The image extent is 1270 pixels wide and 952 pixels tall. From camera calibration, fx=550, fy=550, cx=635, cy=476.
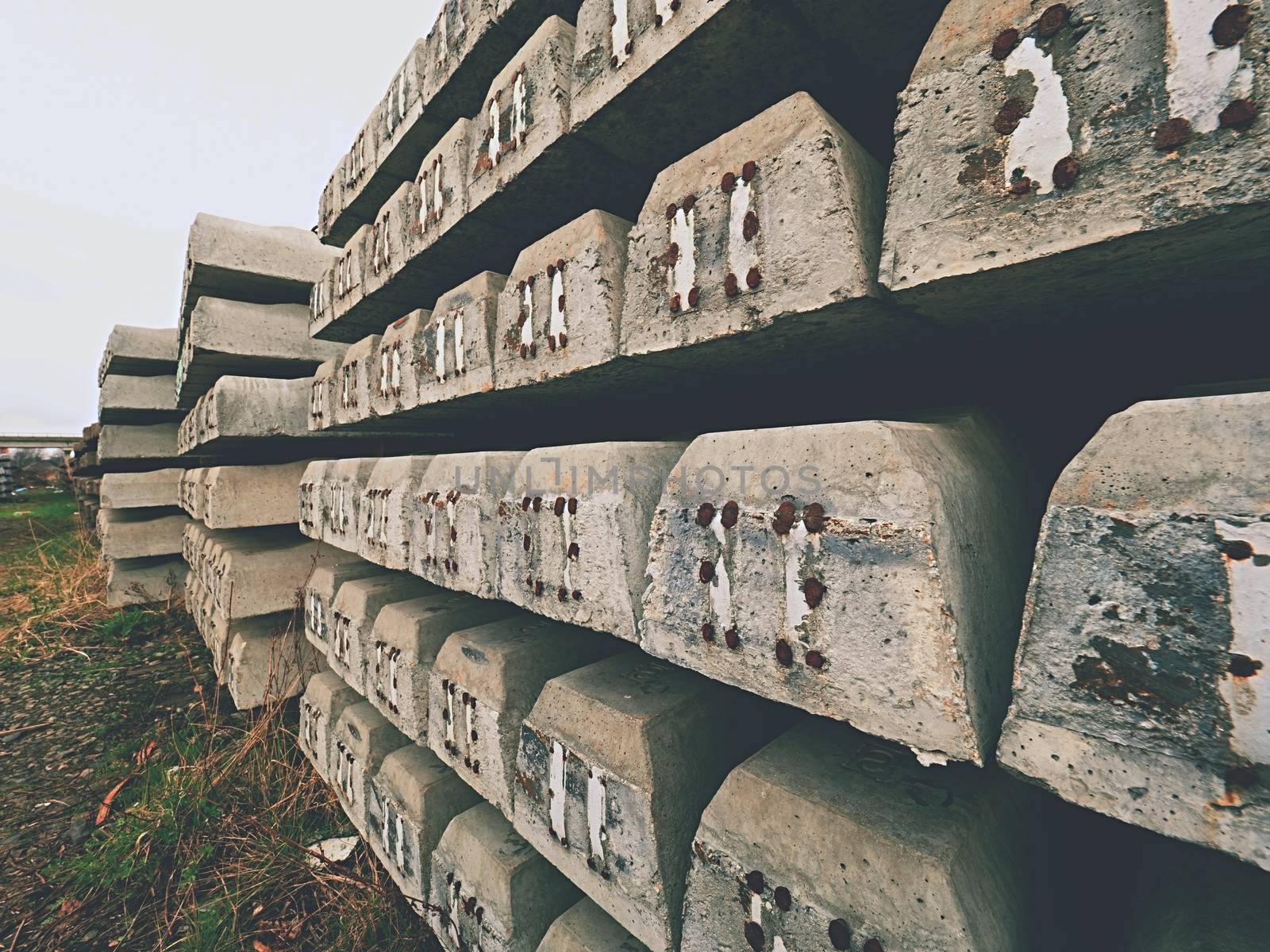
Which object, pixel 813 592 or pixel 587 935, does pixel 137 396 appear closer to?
pixel 587 935

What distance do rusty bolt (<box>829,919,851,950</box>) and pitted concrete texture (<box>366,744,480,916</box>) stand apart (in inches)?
43.7

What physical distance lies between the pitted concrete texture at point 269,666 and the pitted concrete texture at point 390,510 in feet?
4.60

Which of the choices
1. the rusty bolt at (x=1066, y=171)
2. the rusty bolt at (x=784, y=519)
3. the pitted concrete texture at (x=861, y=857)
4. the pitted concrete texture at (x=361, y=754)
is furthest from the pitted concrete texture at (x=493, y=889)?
the rusty bolt at (x=1066, y=171)

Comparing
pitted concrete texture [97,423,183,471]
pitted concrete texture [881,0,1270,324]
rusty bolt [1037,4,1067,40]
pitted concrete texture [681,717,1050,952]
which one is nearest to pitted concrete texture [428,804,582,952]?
pitted concrete texture [681,717,1050,952]

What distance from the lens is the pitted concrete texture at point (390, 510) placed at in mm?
1448

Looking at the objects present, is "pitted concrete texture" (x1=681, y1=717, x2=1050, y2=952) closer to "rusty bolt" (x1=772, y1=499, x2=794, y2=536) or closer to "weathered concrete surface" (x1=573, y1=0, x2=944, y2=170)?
"rusty bolt" (x1=772, y1=499, x2=794, y2=536)

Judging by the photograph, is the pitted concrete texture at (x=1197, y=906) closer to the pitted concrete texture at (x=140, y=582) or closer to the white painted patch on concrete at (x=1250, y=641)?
the white painted patch on concrete at (x=1250, y=641)

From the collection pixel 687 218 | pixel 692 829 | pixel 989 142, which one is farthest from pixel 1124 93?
pixel 692 829

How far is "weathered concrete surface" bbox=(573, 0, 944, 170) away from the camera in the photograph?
71cm

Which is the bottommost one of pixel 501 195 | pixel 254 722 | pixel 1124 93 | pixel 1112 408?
pixel 254 722

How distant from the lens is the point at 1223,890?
594 millimetres

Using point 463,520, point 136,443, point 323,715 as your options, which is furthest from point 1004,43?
point 136,443

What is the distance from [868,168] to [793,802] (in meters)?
0.79

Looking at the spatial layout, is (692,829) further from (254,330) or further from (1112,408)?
(254,330)
